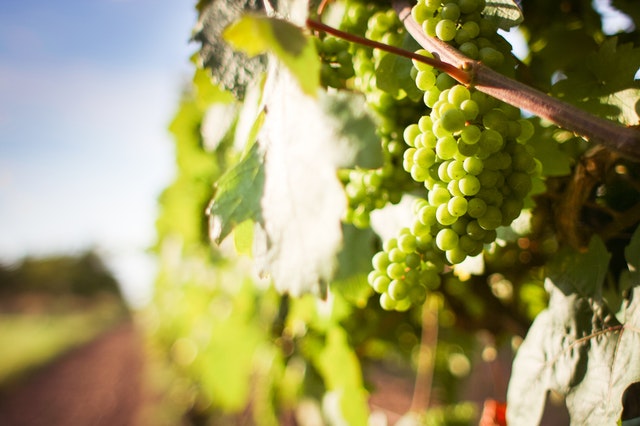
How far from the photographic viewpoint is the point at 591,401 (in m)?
0.56

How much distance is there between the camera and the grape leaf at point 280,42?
37 cm

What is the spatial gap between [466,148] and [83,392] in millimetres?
15096

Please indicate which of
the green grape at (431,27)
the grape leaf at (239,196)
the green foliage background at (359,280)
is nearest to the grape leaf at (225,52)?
the green foliage background at (359,280)

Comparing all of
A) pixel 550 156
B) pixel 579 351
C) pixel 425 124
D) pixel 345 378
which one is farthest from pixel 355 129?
pixel 345 378

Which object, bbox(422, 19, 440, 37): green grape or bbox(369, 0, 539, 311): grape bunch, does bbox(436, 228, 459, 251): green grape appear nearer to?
bbox(369, 0, 539, 311): grape bunch

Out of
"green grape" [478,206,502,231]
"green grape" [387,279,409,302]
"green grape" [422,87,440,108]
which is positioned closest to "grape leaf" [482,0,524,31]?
"green grape" [422,87,440,108]

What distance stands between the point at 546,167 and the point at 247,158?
41cm

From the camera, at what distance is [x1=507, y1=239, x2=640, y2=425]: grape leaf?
537 mm

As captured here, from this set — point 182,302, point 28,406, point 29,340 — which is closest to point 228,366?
point 182,302

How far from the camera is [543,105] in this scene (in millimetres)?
394

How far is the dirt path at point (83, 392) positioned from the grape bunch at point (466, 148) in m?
11.0

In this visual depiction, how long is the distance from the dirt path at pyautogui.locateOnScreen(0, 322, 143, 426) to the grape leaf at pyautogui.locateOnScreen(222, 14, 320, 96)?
11088mm

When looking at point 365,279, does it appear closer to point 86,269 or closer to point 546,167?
point 546,167

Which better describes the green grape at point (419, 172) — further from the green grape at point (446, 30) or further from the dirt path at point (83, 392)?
the dirt path at point (83, 392)
